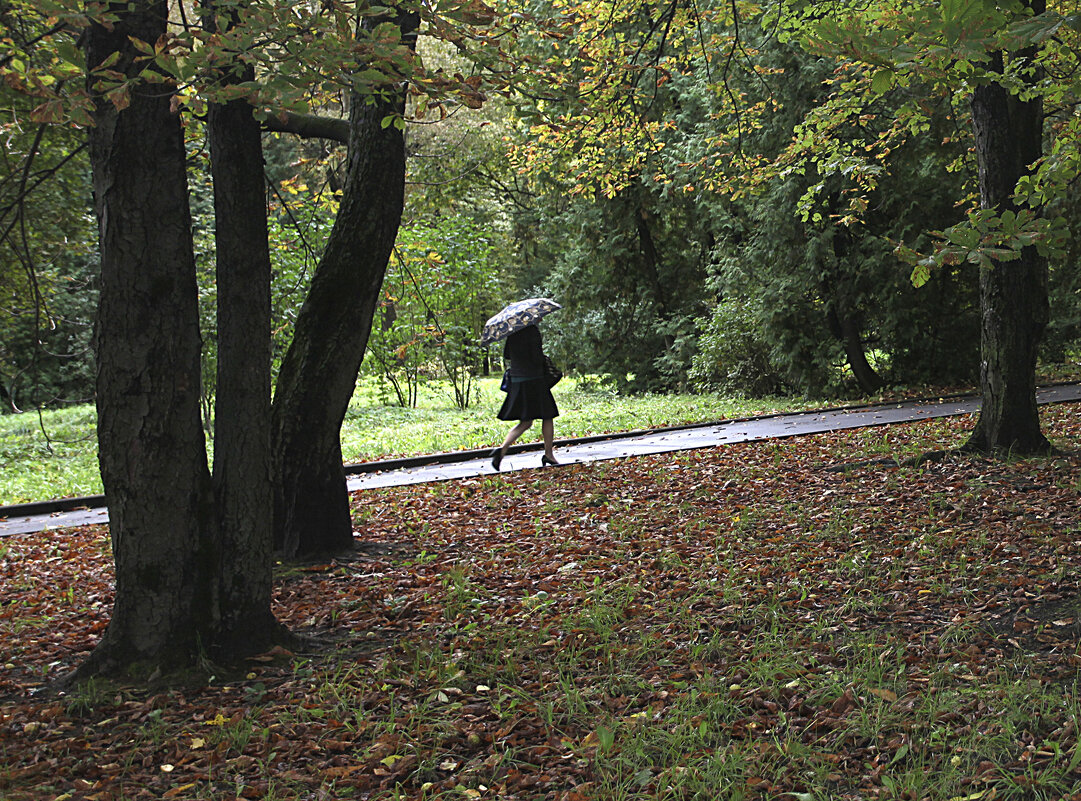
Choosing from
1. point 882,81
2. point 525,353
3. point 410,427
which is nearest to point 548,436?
point 525,353

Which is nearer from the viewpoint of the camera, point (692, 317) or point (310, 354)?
point (310, 354)

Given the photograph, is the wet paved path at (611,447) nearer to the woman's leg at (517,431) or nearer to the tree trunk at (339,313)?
the woman's leg at (517,431)

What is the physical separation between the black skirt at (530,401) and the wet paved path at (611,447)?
757mm

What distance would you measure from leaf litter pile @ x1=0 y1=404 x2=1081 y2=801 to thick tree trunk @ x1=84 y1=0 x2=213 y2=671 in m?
0.41

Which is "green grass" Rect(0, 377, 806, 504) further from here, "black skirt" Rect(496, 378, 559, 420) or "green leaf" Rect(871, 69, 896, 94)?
"green leaf" Rect(871, 69, 896, 94)

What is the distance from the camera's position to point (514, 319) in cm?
1027

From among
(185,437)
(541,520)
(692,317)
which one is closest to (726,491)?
(541,520)

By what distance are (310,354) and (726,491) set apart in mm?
4081

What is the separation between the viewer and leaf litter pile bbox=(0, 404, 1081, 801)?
11.3 ft

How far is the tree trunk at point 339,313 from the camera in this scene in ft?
21.4

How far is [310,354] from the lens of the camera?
6590mm

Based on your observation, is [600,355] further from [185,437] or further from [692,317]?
[185,437]

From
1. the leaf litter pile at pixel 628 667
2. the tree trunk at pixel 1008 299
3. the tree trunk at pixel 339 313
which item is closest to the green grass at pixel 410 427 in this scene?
the tree trunk at pixel 339 313

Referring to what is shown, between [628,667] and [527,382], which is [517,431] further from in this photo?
[628,667]
